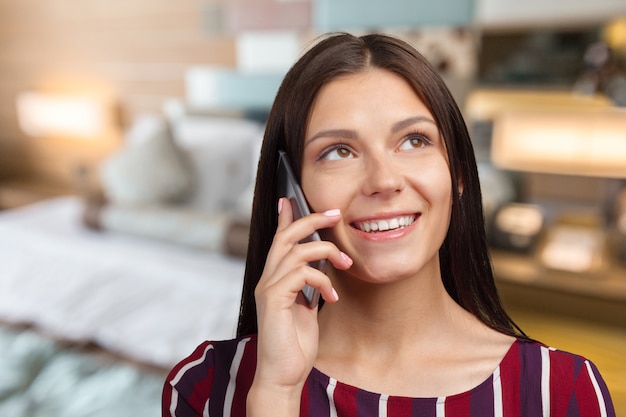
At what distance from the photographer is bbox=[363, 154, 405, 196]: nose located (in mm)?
659

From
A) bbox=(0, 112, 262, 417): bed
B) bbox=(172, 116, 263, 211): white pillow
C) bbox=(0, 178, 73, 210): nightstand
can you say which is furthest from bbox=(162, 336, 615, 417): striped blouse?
bbox=(0, 178, 73, 210): nightstand

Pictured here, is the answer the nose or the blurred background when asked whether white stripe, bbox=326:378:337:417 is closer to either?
the nose

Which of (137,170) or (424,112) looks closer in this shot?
(424,112)

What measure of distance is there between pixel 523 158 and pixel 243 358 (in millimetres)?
1310

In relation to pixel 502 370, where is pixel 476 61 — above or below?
above

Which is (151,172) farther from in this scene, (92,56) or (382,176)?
(382,176)

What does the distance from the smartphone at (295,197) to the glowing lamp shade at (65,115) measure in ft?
11.6

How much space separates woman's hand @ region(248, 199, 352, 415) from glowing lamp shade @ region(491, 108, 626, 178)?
0.80 metres

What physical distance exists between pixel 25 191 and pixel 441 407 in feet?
14.1

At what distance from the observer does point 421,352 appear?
2.50ft

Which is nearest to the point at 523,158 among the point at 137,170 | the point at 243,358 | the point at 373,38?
the point at 373,38

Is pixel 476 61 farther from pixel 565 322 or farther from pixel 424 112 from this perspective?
pixel 424 112

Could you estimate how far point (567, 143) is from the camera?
1475 millimetres

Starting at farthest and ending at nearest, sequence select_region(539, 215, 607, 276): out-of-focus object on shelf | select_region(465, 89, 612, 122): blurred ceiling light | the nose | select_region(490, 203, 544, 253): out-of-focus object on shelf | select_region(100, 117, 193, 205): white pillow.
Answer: select_region(100, 117, 193, 205): white pillow < select_region(490, 203, 544, 253): out-of-focus object on shelf < select_region(539, 215, 607, 276): out-of-focus object on shelf < select_region(465, 89, 612, 122): blurred ceiling light < the nose
